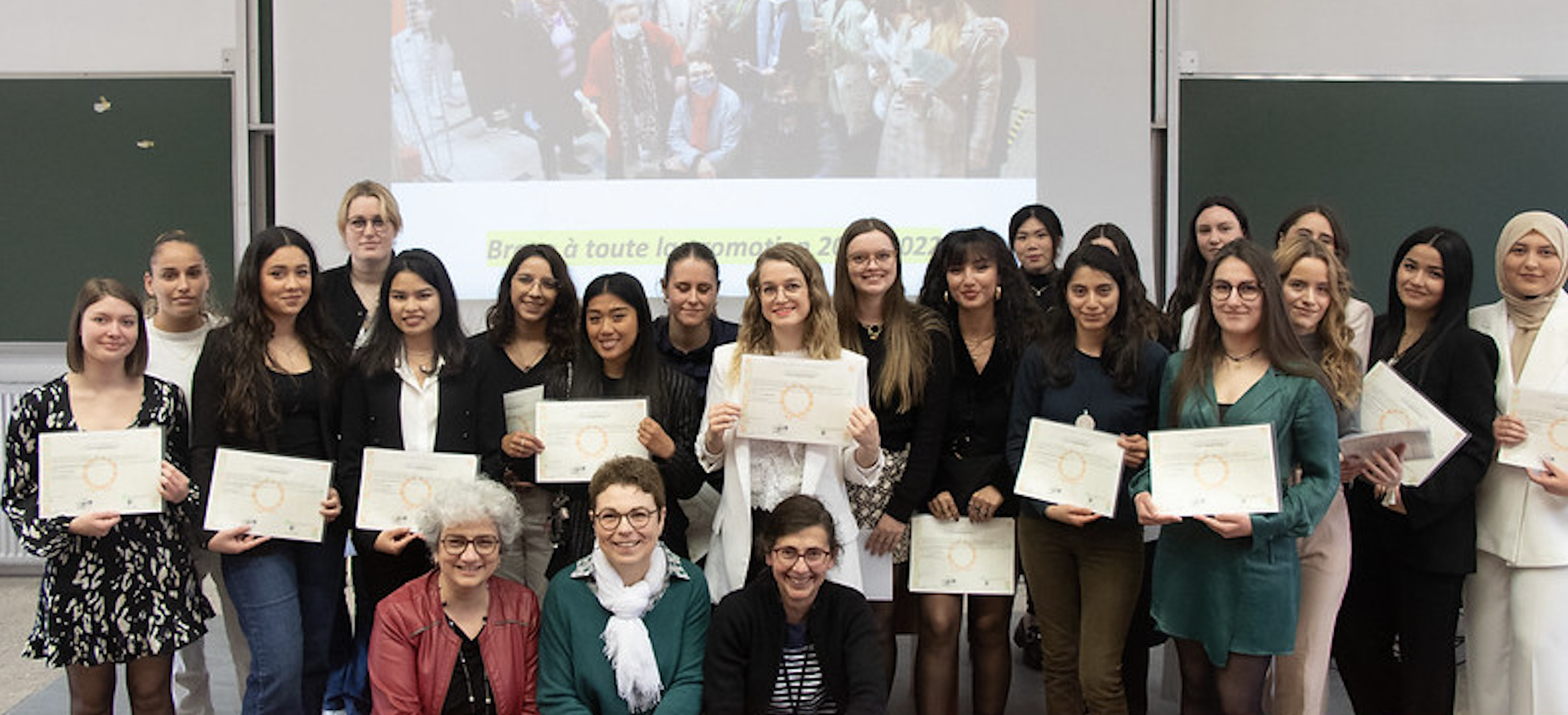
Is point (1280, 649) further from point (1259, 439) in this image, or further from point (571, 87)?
point (571, 87)

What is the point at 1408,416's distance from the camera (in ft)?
10.5

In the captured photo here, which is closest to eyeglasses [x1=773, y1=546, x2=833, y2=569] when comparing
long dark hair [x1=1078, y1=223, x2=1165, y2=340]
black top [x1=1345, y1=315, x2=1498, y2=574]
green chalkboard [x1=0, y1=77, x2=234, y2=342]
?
long dark hair [x1=1078, y1=223, x2=1165, y2=340]

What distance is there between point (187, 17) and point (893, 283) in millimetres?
4638

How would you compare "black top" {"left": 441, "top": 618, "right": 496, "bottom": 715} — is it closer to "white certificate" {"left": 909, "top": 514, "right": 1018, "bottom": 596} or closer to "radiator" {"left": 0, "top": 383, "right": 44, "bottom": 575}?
"white certificate" {"left": 909, "top": 514, "right": 1018, "bottom": 596}

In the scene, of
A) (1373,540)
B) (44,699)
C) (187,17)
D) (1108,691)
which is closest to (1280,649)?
(1108,691)

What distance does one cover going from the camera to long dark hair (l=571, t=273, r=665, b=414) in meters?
3.40

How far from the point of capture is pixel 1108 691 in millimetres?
3217

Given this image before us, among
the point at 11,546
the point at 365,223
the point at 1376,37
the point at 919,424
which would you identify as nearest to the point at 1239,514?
the point at 919,424

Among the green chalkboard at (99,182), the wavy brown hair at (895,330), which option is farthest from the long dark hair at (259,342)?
the green chalkboard at (99,182)

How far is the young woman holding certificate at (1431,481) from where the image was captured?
326 centimetres

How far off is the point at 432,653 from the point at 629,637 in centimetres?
57

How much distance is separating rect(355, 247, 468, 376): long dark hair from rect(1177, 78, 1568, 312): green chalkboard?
393 cm

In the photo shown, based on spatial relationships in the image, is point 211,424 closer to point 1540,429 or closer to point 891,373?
point 891,373

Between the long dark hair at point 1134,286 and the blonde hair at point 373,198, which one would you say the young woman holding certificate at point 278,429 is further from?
the long dark hair at point 1134,286
